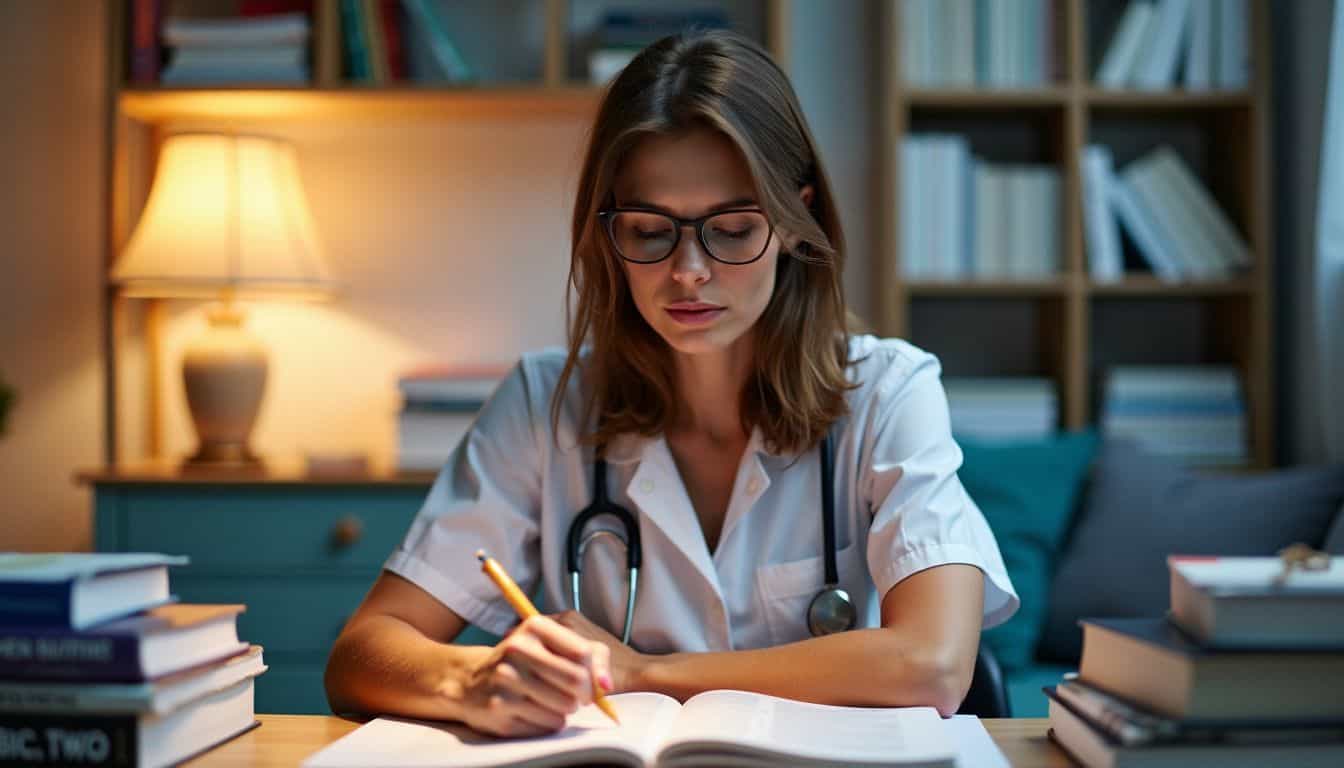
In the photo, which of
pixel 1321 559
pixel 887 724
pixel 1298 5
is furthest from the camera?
pixel 1298 5

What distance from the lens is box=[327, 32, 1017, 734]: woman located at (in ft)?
4.24

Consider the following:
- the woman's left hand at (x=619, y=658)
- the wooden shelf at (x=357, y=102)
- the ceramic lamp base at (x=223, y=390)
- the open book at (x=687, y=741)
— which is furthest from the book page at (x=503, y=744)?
the wooden shelf at (x=357, y=102)

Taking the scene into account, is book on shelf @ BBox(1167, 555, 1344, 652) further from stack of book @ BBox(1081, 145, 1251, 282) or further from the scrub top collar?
stack of book @ BBox(1081, 145, 1251, 282)

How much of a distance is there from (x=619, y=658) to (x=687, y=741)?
334 mm

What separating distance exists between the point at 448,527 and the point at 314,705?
1.26m

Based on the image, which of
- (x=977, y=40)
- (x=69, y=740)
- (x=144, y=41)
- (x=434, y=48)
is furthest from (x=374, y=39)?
(x=69, y=740)

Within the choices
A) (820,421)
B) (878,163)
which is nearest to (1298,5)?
(878,163)

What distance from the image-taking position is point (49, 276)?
10.1 feet

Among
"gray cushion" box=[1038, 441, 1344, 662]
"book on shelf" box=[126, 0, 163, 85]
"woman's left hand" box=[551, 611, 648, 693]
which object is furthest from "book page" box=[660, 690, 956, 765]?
"book on shelf" box=[126, 0, 163, 85]

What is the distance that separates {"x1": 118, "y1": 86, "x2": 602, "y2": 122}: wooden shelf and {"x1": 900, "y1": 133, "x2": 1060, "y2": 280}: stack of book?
77cm

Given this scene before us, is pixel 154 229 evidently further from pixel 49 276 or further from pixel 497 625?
pixel 497 625

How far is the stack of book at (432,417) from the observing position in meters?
2.74

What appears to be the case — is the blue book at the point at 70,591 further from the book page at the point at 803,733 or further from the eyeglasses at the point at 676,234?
the eyeglasses at the point at 676,234

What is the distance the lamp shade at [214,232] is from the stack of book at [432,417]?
12.9 inches
